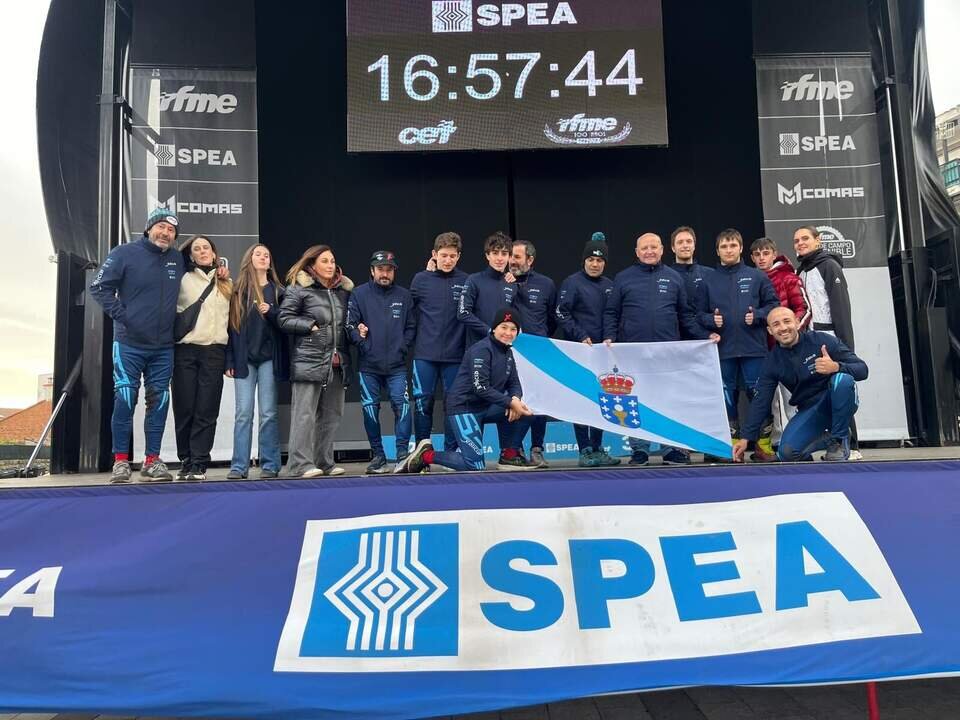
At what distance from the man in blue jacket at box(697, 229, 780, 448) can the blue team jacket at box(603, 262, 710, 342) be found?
0.14 metres

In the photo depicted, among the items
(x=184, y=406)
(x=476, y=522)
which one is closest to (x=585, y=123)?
(x=184, y=406)

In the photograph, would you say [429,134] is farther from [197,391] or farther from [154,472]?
[154,472]

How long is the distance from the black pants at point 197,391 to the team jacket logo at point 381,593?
72.9 inches

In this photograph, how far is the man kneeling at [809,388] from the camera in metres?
3.32

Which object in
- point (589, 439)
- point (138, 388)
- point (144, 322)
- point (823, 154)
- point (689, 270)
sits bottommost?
point (589, 439)

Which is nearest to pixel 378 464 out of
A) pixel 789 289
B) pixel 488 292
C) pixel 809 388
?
pixel 488 292

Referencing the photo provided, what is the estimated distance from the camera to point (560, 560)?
6.82 feet

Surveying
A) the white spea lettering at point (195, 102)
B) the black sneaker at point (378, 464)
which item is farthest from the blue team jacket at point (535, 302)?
the white spea lettering at point (195, 102)

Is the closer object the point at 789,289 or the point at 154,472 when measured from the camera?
the point at 154,472

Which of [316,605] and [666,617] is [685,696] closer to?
[666,617]

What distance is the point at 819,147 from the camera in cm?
599

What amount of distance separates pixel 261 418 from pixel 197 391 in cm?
40

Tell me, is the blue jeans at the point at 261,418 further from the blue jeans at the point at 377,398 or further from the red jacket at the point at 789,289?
the red jacket at the point at 789,289

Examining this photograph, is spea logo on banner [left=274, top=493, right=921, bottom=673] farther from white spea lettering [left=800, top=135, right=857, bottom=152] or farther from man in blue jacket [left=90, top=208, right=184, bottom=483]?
white spea lettering [left=800, top=135, right=857, bottom=152]
